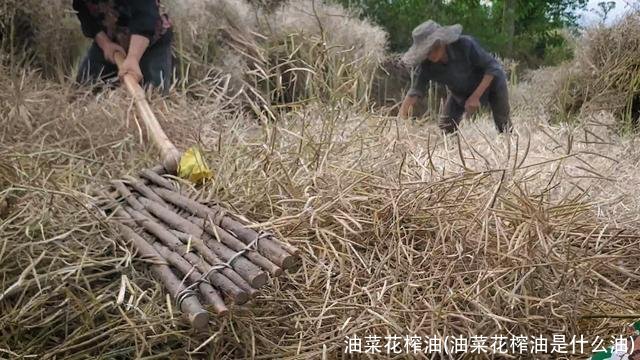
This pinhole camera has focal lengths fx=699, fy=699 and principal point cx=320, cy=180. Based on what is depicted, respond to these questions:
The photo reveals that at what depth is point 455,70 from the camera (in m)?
3.69

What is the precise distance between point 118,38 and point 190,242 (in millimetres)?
1688

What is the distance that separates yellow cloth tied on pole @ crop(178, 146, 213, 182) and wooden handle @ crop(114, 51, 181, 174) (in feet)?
0.12

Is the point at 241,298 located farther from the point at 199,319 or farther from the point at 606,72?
the point at 606,72

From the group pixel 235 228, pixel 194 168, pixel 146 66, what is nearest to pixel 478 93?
pixel 146 66

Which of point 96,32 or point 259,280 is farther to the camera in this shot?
point 96,32

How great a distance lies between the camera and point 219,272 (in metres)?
1.43

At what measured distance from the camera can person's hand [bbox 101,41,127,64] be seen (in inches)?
113

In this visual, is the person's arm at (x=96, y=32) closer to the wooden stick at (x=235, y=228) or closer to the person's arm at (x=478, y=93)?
the wooden stick at (x=235, y=228)

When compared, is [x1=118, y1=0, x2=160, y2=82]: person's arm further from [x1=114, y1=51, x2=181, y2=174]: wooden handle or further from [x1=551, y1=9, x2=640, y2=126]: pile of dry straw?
[x1=551, y1=9, x2=640, y2=126]: pile of dry straw

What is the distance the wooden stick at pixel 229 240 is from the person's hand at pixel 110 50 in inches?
57.2


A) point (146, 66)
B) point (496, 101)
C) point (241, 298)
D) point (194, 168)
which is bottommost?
point (496, 101)

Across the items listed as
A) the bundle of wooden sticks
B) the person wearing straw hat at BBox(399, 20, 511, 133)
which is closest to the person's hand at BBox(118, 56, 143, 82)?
the bundle of wooden sticks

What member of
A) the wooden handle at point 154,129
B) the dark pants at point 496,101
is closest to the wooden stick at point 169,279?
the wooden handle at point 154,129

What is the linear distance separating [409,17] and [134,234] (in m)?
4.81
